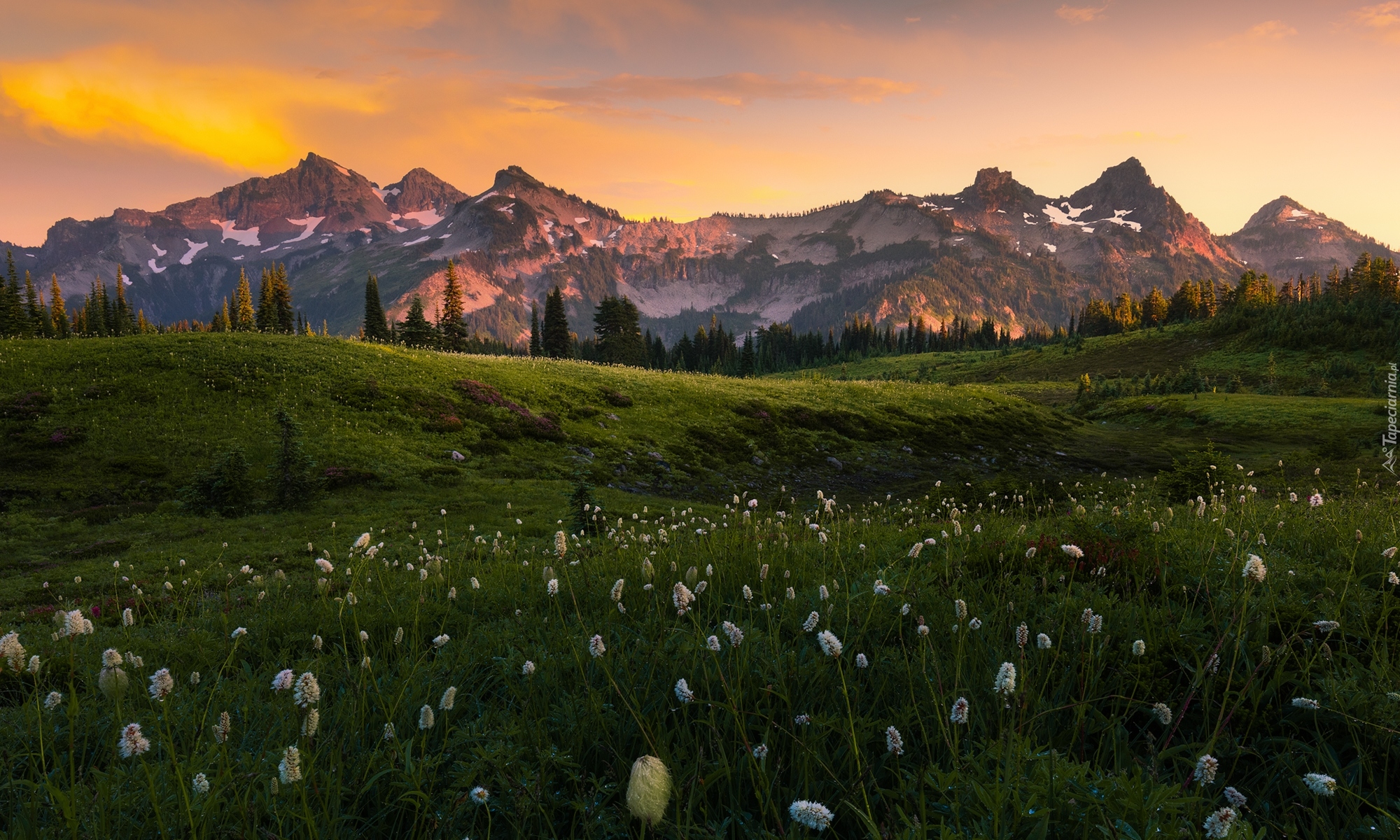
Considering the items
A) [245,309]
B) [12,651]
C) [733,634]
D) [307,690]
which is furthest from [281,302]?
[733,634]

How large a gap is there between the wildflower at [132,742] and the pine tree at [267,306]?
109 meters

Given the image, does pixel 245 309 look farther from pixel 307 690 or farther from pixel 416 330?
pixel 307 690

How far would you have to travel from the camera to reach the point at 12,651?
10.4 feet

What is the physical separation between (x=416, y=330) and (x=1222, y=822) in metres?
90.4

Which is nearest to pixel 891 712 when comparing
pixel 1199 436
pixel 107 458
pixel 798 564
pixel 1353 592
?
pixel 798 564

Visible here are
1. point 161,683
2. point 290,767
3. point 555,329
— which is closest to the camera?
point 290,767

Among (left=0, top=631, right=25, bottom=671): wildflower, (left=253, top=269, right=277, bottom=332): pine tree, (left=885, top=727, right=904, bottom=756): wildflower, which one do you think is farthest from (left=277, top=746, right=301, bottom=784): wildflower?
(left=253, top=269, right=277, bottom=332): pine tree

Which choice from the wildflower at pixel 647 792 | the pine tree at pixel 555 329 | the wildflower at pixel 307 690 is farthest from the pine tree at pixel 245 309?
the wildflower at pixel 647 792

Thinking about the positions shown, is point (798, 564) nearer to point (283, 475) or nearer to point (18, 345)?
point (283, 475)

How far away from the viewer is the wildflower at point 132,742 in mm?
2256

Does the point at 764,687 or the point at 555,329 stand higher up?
the point at 555,329

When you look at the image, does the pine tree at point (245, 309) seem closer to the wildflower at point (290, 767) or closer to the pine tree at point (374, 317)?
the pine tree at point (374, 317)

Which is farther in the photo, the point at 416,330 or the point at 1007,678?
the point at 416,330

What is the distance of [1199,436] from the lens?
49.4m
